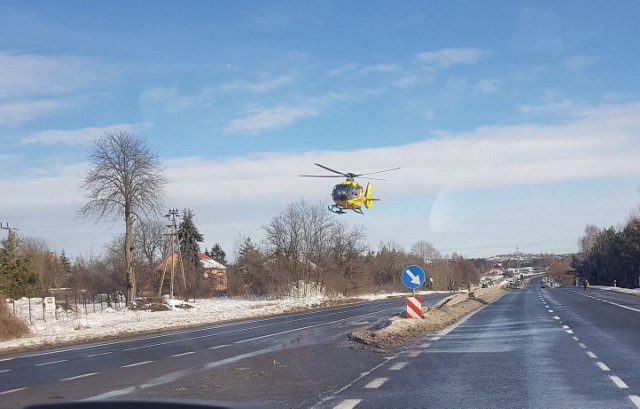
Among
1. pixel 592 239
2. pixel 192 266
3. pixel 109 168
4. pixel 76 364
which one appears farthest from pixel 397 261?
pixel 76 364

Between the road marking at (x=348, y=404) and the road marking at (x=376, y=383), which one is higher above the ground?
the road marking at (x=348, y=404)

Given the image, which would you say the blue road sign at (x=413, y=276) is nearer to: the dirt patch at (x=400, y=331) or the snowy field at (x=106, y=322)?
the dirt patch at (x=400, y=331)

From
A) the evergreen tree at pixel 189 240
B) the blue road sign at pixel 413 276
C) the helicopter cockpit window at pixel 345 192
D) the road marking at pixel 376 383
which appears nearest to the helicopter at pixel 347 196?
the helicopter cockpit window at pixel 345 192

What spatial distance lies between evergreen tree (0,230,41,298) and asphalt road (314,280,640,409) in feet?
154

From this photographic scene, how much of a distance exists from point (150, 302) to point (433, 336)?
30.9m

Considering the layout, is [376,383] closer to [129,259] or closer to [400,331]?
[400,331]

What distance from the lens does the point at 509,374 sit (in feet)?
41.8

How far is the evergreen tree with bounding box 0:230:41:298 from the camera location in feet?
194

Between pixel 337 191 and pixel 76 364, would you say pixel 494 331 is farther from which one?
pixel 337 191

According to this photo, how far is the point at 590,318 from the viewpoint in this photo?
28.9 m

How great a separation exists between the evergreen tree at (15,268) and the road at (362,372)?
128ft

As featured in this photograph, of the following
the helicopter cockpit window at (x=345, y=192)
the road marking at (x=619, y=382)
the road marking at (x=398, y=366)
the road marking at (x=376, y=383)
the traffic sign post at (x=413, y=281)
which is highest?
the helicopter cockpit window at (x=345, y=192)

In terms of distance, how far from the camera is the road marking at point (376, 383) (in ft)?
38.3

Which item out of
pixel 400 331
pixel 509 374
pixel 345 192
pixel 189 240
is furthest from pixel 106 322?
pixel 189 240
